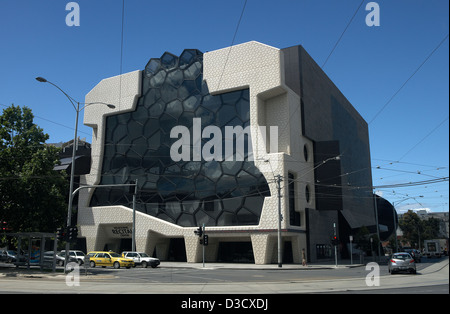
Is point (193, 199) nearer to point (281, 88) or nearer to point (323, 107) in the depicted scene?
point (281, 88)

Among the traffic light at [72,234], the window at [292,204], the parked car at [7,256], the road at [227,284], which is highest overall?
the window at [292,204]

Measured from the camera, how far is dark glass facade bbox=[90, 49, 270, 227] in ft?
133

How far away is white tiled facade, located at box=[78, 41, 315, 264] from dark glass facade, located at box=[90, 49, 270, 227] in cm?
118

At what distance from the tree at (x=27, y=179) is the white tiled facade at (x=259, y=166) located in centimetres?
1522

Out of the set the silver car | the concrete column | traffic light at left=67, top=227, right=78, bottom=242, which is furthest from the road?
the concrete column

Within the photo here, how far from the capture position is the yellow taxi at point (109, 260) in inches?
1276

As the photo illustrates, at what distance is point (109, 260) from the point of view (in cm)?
3328

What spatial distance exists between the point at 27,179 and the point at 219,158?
65.7ft

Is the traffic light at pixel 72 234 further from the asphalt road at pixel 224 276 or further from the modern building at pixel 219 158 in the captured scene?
the modern building at pixel 219 158

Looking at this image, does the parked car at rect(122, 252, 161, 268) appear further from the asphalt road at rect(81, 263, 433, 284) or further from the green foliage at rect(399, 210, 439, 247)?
the green foliage at rect(399, 210, 439, 247)

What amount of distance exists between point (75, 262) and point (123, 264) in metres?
5.95

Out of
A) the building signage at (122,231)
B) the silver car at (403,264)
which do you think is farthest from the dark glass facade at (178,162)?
the silver car at (403,264)

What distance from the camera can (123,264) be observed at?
32.4 metres
